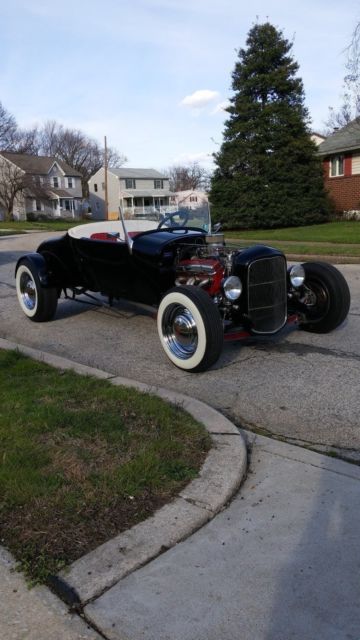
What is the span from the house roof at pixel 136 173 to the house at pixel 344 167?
146 ft

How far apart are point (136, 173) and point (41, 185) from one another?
1359 cm

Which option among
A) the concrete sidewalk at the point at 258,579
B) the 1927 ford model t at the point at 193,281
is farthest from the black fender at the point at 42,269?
the concrete sidewalk at the point at 258,579

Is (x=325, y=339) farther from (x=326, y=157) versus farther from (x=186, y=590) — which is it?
(x=326, y=157)

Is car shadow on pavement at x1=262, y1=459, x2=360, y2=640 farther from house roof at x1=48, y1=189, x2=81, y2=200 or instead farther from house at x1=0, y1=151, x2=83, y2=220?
house roof at x1=48, y1=189, x2=81, y2=200

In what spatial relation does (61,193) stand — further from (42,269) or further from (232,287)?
(232,287)

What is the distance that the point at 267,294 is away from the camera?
5395mm

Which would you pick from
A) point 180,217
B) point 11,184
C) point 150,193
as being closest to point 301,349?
point 180,217

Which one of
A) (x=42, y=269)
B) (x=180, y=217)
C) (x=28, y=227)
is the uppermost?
(x=28, y=227)

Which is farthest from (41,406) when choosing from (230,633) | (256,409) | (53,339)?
(53,339)

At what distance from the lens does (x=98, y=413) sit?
12.4ft

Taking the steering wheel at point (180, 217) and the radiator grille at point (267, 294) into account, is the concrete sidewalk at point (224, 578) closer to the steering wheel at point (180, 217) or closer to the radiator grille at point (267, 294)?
the radiator grille at point (267, 294)

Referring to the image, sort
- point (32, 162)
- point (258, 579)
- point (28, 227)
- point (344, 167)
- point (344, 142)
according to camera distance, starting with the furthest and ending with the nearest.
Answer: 1. point (32, 162)
2. point (28, 227)
3. point (344, 167)
4. point (344, 142)
5. point (258, 579)

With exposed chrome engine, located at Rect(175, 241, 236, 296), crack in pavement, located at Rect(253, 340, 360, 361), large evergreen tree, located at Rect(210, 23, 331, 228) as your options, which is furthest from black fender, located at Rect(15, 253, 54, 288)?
large evergreen tree, located at Rect(210, 23, 331, 228)

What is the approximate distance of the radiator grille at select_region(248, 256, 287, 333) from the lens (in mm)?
5293
